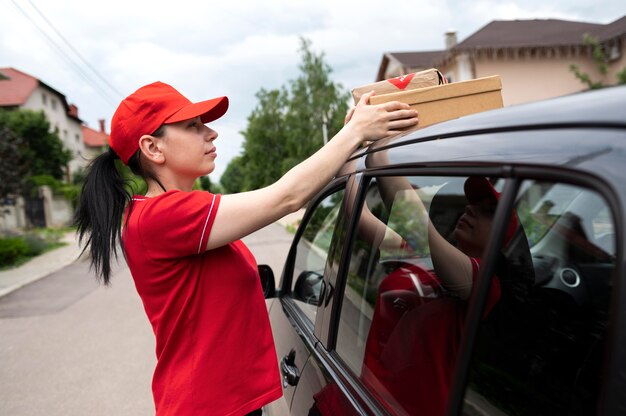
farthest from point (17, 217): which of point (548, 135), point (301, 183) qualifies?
point (548, 135)

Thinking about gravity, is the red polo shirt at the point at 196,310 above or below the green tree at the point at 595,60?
below

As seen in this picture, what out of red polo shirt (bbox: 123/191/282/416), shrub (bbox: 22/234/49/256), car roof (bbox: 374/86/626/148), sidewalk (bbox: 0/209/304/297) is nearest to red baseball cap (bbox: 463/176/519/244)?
car roof (bbox: 374/86/626/148)

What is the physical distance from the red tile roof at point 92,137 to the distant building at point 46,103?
2008 mm

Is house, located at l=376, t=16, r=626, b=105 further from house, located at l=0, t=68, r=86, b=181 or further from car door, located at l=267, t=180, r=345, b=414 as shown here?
house, located at l=0, t=68, r=86, b=181

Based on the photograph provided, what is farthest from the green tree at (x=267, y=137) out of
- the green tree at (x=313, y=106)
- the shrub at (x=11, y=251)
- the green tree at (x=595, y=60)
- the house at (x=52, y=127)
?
the shrub at (x=11, y=251)

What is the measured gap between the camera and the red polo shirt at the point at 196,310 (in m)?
1.52

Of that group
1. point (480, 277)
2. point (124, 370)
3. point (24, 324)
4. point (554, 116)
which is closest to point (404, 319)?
point (480, 277)

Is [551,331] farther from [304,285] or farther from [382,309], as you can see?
[304,285]

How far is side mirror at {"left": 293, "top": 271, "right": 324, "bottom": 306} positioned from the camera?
7.84ft

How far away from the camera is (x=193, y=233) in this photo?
1.50 metres

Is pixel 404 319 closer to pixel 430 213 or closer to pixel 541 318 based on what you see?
pixel 430 213

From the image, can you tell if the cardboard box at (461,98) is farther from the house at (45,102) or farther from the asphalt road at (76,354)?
the house at (45,102)

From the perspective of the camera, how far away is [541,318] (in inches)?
44.0

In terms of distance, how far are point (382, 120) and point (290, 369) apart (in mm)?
1123
